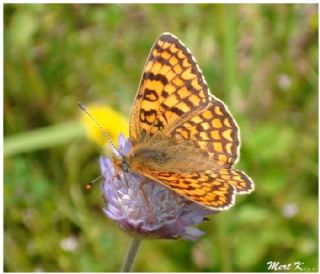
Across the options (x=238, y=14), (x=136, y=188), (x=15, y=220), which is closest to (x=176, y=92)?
(x=136, y=188)

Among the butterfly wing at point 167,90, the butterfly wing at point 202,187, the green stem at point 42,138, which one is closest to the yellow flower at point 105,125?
the green stem at point 42,138

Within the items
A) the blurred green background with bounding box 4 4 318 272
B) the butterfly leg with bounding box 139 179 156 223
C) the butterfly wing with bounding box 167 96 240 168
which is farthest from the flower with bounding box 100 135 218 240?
the blurred green background with bounding box 4 4 318 272

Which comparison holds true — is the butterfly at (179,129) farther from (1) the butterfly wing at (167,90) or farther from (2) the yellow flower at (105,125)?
(2) the yellow flower at (105,125)

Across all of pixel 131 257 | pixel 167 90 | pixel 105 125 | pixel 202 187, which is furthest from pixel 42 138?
pixel 202 187

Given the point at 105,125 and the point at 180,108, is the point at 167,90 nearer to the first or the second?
the point at 180,108

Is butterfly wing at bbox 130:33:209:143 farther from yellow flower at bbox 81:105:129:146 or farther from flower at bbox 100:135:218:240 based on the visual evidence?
yellow flower at bbox 81:105:129:146
